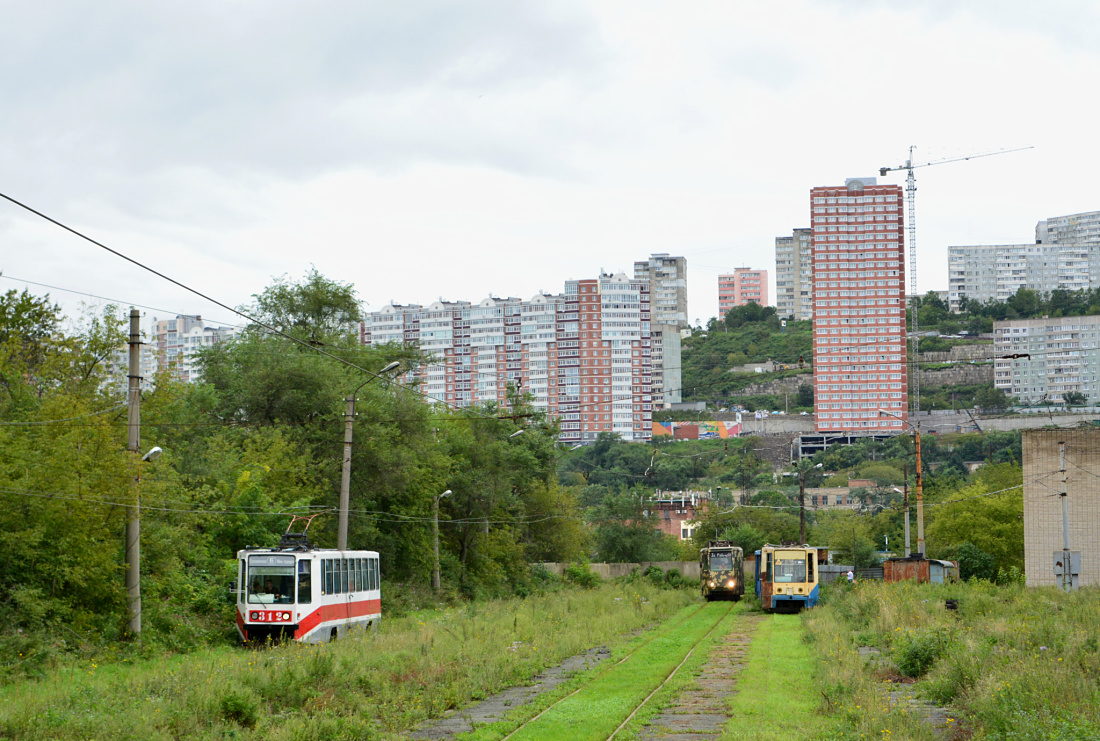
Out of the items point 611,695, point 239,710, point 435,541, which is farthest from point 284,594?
point 435,541

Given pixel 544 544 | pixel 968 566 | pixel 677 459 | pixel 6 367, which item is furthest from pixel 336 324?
pixel 677 459

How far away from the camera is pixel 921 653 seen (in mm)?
18625

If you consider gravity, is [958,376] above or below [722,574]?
above

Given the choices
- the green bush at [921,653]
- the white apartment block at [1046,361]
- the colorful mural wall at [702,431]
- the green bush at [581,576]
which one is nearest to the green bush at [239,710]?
the green bush at [921,653]

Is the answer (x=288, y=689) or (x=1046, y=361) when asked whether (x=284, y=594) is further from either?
(x=1046, y=361)

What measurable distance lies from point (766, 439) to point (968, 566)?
311 feet

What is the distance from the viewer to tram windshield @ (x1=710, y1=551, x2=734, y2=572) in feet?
164

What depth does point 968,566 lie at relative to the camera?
5344 centimetres

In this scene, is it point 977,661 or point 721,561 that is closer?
point 977,661

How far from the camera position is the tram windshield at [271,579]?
24.4 m

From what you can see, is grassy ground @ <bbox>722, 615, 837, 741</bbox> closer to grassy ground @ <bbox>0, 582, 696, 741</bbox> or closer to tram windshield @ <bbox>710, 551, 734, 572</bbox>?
grassy ground @ <bbox>0, 582, 696, 741</bbox>

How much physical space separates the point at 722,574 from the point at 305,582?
96.6 ft

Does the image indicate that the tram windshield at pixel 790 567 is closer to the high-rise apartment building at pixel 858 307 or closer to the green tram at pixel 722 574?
the green tram at pixel 722 574

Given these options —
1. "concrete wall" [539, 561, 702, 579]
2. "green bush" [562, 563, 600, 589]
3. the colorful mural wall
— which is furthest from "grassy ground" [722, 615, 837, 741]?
the colorful mural wall
